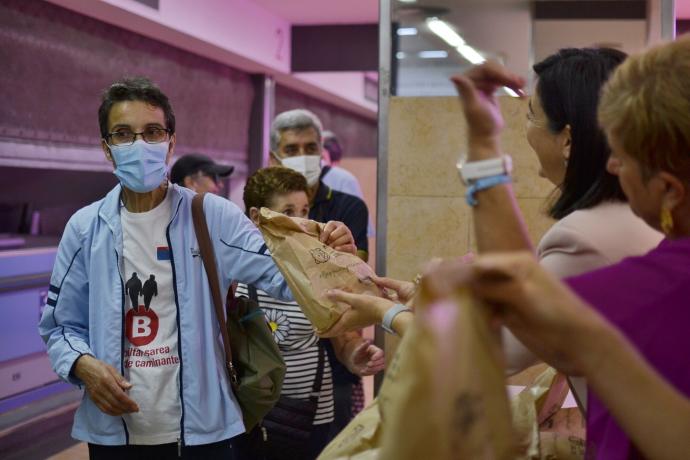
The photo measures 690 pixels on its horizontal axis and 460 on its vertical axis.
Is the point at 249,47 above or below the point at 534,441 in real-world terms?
above

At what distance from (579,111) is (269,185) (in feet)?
5.19

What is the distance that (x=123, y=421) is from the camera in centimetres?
230

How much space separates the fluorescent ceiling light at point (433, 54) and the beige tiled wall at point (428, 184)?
8.10 m

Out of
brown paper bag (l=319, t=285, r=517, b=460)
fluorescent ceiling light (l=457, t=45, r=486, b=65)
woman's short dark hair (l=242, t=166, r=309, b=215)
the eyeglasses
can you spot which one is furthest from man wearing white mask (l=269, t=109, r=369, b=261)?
fluorescent ceiling light (l=457, t=45, r=486, b=65)

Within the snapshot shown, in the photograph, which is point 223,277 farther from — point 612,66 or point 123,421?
point 612,66

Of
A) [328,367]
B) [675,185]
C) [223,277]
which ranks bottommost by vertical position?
[328,367]

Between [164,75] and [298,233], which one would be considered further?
[164,75]

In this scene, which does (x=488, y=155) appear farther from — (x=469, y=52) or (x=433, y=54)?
(x=433, y=54)

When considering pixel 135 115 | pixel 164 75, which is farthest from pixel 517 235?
pixel 164 75

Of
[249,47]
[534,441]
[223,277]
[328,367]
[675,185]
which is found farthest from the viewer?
[249,47]

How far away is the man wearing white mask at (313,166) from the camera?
143 inches

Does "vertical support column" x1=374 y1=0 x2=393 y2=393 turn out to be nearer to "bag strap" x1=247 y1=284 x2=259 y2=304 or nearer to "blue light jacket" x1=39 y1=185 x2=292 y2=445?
"bag strap" x1=247 y1=284 x2=259 y2=304

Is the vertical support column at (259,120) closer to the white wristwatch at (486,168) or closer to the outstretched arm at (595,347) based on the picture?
the white wristwatch at (486,168)

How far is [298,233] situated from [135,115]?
666 mm
